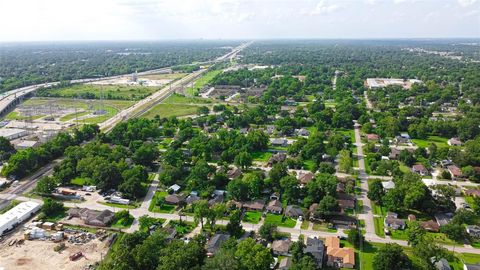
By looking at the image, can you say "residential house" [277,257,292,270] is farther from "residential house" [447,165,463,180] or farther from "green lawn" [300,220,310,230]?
"residential house" [447,165,463,180]

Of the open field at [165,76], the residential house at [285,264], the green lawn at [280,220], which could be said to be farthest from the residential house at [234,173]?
the open field at [165,76]

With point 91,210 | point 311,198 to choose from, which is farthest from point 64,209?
point 311,198

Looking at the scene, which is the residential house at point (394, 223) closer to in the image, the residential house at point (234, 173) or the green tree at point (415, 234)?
the green tree at point (415, 234)

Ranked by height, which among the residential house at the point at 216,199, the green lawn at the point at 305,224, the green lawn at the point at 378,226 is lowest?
the green lawn at the point at 378,226

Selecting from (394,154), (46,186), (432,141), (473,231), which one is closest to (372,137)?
(394,154)

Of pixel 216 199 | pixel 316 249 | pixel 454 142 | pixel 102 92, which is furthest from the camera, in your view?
pixel 102 92

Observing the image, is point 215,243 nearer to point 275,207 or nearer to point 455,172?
point 275,207

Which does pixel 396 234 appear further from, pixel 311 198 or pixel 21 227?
pixel 21 227
